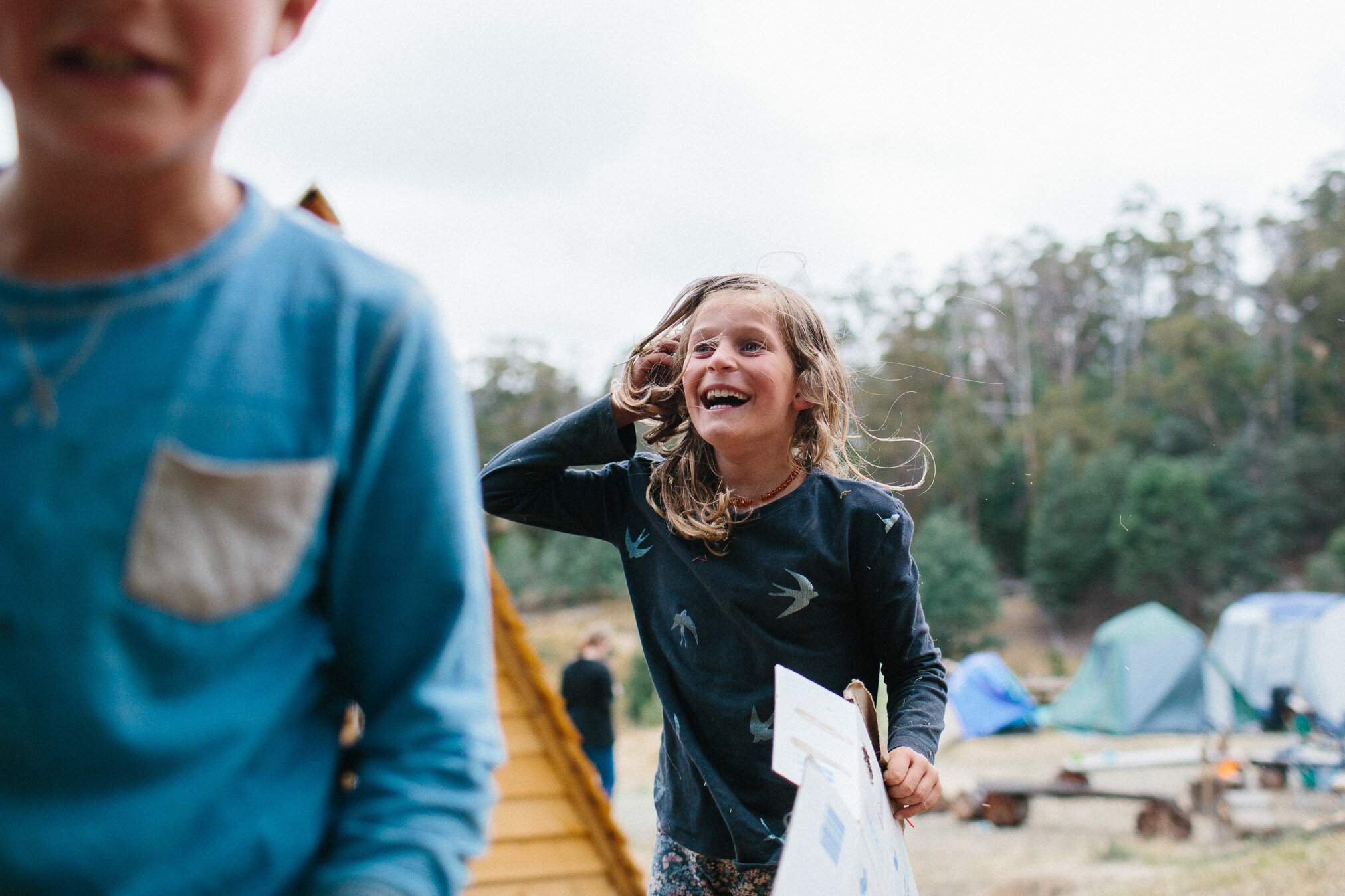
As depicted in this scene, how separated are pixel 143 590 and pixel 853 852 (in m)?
0.93

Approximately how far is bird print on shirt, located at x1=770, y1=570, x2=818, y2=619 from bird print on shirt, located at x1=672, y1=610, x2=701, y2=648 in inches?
6.4

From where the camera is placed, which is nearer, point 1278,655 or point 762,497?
point 762,497

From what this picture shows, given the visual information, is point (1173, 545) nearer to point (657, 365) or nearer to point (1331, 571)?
point (1331, 571)

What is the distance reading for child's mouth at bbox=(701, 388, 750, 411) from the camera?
7.15 ft

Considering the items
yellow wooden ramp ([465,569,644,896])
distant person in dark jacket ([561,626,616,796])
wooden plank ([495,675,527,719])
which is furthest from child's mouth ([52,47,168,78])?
distant person in dark jacket ([561,626,616,796])

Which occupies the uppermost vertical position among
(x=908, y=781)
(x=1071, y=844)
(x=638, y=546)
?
(x=638, y=546)

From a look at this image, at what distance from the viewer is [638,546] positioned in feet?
7.22

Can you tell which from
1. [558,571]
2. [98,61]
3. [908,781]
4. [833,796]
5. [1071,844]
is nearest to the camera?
[98,61]

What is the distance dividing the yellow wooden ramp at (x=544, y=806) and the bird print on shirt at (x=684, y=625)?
4.94 ft

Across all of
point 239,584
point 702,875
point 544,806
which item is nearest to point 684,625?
point 702,875

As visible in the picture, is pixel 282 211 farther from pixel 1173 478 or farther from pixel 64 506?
pixel 1173 478

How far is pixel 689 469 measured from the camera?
2.25 m

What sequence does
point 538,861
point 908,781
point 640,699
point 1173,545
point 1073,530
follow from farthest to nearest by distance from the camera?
point 1073,530
point 1173,545
point 640,699
point 538,861
point 908,781

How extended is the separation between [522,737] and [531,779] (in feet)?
0.48
